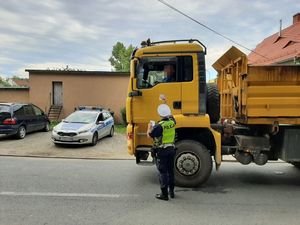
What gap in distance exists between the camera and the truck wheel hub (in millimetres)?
7441

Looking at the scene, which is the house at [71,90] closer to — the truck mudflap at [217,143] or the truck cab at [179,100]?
the truck cab at [179,100]

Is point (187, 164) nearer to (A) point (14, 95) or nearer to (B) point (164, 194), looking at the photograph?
(B) point (164, 194)

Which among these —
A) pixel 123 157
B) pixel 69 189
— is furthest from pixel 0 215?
pixel 123 157

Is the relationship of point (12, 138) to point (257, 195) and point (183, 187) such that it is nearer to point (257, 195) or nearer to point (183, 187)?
point (183, 187)

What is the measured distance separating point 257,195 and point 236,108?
2.00 meters

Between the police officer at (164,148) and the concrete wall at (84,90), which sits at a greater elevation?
the concrete wall at (84,90)

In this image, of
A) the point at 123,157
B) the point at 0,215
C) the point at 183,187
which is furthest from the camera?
the point at 123,157

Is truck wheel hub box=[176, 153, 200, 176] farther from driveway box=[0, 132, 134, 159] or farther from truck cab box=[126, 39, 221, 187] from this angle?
driveway box=[0, 132, 134, 159]

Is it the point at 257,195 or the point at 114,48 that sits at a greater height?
the point at 114,48

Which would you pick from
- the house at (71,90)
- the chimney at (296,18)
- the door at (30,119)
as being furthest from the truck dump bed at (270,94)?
the chimney at (296,18)

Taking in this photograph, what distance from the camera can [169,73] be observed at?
7.64 meters

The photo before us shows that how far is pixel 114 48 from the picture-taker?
69.6 meters

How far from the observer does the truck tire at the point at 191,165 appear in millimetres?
7434

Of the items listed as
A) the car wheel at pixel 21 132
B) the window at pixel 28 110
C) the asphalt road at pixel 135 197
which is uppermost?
the window at pixel 28 110
